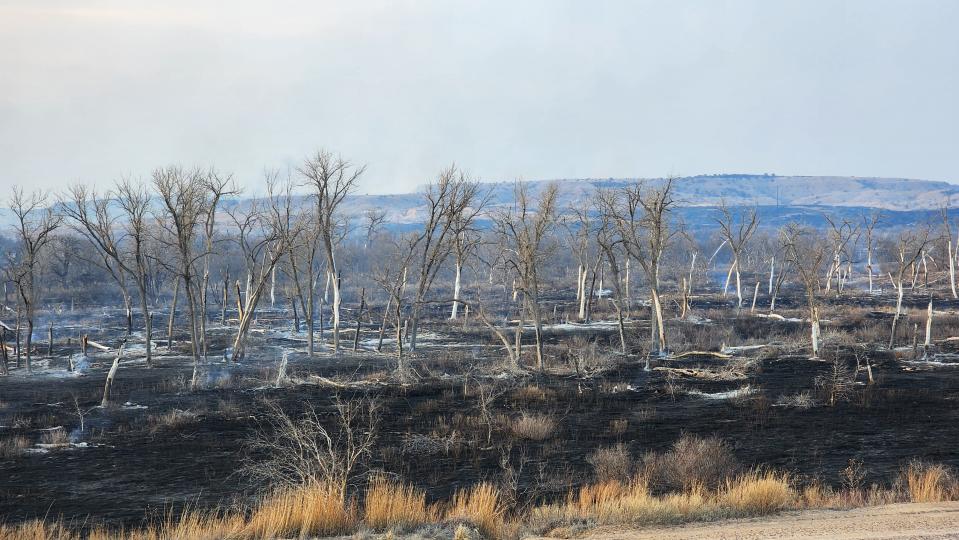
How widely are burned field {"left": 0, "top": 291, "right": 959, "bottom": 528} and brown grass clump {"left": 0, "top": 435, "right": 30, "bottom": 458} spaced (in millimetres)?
57

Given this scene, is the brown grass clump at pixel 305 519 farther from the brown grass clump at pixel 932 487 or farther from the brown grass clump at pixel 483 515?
the brown grass clump at pixel 932 487

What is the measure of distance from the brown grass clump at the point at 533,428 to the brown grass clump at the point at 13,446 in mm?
11230

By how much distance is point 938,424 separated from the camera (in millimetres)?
19266

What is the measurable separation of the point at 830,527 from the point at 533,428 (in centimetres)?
981

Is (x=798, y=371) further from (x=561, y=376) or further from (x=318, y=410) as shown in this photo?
(x=318, y=410)

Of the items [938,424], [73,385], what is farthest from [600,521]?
[73,385]

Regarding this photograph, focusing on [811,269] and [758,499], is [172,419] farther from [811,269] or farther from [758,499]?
[811,269]

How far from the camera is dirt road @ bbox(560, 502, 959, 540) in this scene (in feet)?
30.0

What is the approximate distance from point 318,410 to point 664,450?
1045cm

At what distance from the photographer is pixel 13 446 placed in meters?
17.6

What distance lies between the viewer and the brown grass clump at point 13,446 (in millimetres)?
17016

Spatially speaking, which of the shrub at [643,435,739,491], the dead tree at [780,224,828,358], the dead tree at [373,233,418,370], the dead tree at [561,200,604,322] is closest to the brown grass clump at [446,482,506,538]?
the shrub at [643,435,739,491]

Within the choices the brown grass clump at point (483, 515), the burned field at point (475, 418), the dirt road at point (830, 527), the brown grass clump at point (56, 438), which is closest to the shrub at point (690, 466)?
the burned field at point (475, 418)

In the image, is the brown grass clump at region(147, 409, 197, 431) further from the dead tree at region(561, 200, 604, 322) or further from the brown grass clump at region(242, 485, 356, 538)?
the dead tree at region(561, 200, 604, 322)
